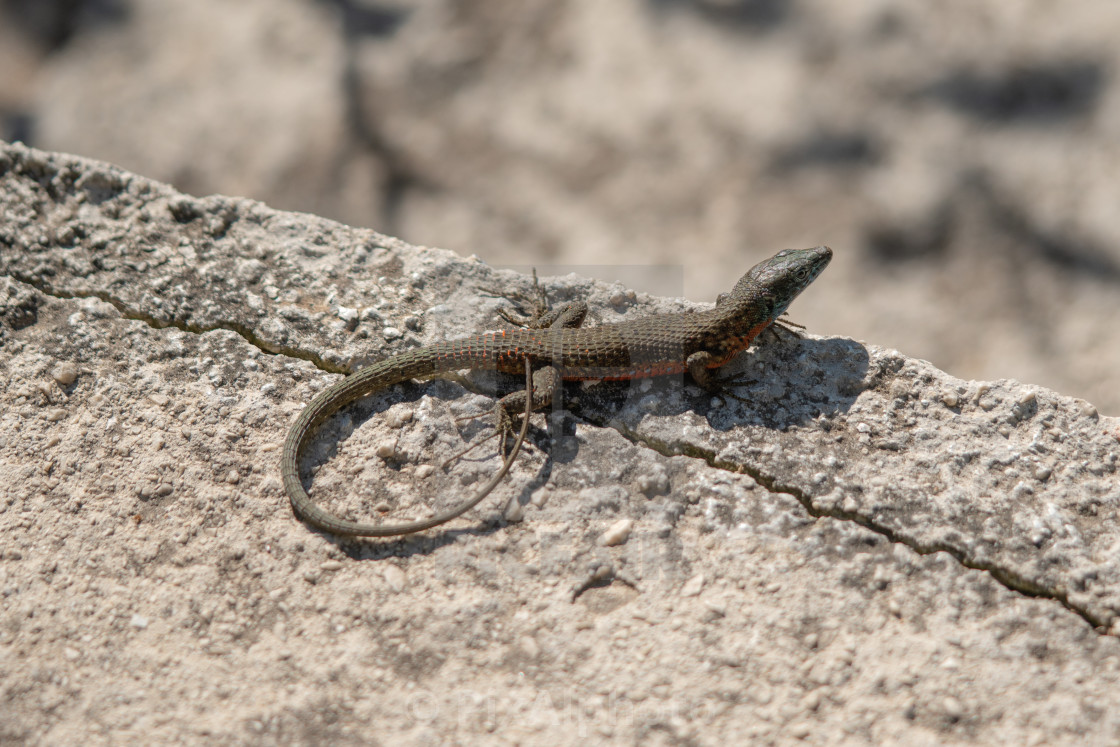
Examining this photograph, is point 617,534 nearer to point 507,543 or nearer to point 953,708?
point 507,543

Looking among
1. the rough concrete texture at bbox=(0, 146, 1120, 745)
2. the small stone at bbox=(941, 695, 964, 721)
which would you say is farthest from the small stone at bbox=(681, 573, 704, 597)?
the small stone at bbox=(941, 695, 964, 721)

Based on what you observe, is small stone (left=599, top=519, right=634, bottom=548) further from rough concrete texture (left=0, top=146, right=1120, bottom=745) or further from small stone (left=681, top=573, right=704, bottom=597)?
small stone (left=681, top=573, right=704, bottom=597)

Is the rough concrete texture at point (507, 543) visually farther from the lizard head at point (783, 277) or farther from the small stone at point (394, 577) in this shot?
the lizard head at point (783, 277)

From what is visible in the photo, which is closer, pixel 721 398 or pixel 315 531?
pixel 315 531

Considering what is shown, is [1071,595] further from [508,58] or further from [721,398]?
[508,58]

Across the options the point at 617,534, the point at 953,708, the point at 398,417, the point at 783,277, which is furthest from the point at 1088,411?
the point at 398,417

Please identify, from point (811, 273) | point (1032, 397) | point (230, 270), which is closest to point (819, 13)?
point (811, 273)

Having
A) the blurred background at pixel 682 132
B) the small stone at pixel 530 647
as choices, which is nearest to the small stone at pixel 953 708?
the small stone at pixel 530 647

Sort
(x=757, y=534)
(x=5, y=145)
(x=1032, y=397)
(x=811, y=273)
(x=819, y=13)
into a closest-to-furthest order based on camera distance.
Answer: (x=757, y=534)
(x=1032, y=397)
(x=811, y=273)
(x=5, y=145)
(x=819, y=13)
